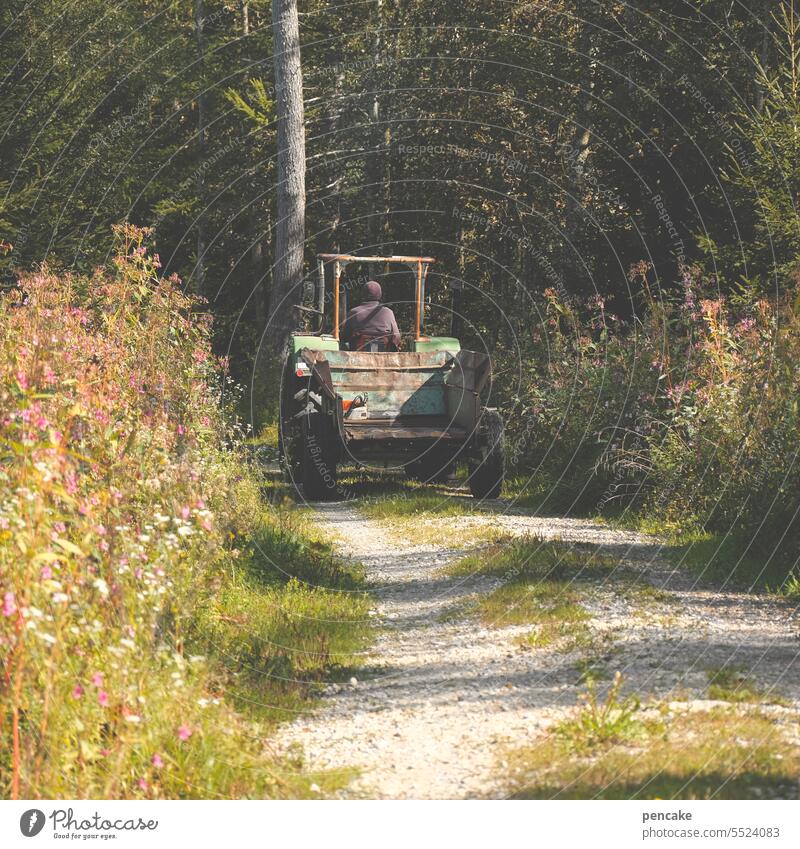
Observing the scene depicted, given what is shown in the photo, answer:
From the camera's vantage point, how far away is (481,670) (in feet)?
19.0

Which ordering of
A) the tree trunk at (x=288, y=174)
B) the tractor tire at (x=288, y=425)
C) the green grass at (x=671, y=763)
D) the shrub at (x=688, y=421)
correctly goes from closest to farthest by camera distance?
→ the green grass at (x=671, y=763) → the shrub at (x=688, y=421) → the tractor tire at (x=288, y=425) → the tree trunk at (x=288, y=174)

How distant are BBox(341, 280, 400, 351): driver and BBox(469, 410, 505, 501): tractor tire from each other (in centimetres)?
154

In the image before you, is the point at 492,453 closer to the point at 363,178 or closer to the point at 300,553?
the point at 300,553

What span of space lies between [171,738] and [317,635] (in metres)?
2.17

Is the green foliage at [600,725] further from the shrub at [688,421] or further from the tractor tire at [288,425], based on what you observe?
the tractor tire at [288,425]

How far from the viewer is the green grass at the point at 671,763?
13.4 ft

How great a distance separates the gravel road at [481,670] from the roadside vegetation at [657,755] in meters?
0.16

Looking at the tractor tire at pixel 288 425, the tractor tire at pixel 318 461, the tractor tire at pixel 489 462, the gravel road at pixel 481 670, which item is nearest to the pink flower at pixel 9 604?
the gravel road at pixel 481 670

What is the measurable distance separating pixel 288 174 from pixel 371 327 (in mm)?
7051

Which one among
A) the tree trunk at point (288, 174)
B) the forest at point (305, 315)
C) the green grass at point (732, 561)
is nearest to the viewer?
the forest at point (305, 315)

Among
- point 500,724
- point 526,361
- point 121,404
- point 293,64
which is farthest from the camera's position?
point 293,64

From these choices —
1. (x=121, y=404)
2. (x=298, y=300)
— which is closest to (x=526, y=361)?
(x=298, y=300)

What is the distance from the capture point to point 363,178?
23281 millimetres

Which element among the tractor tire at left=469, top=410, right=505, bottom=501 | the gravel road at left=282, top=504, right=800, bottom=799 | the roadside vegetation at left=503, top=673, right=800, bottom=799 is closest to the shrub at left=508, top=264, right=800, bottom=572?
the tractor tire at left=469, top=410, right=505, bottom=501
